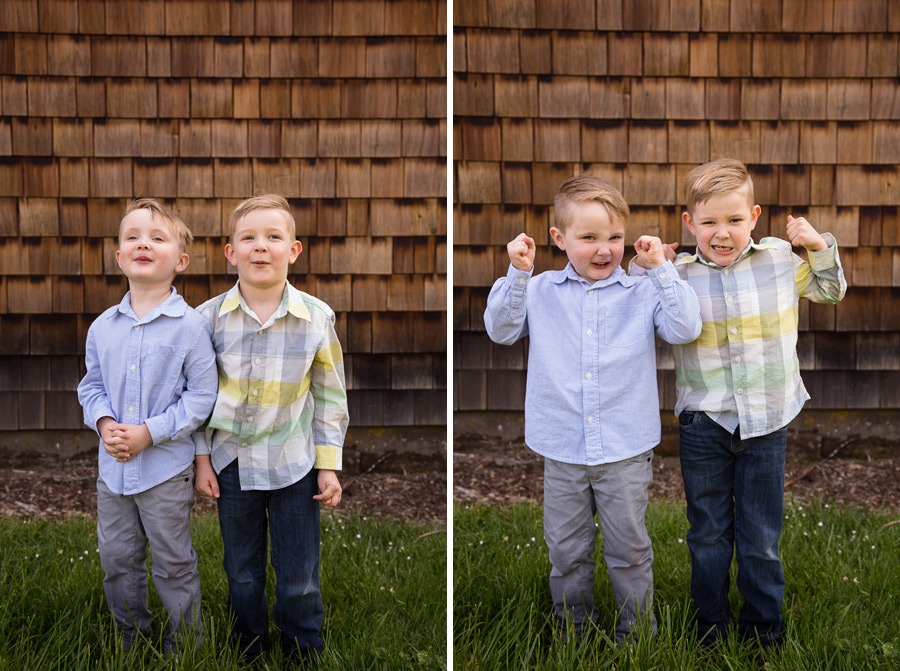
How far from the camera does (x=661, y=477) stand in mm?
3543

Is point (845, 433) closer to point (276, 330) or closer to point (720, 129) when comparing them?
point (720, 129)

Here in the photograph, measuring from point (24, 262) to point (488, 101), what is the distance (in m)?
2.14

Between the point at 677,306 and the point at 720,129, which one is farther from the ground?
the point at 720,129

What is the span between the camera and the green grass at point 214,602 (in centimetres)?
192

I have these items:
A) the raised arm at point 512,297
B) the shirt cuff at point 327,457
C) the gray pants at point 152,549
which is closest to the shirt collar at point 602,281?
the raised arm at point 512,297

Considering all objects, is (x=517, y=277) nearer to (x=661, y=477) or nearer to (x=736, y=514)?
(x=736, y=514)

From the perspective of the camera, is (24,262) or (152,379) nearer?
(152,379)

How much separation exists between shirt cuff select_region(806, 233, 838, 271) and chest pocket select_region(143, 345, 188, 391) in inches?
64.0

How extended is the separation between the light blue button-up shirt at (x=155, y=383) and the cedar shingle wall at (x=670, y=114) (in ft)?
5.46

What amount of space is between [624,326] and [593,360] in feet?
0.40

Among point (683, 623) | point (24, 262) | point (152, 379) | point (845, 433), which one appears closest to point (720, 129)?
point (845, 433)

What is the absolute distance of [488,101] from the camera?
3.17 meters

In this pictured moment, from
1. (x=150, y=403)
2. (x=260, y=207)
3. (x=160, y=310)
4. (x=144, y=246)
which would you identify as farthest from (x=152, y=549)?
(x=260, y=207)

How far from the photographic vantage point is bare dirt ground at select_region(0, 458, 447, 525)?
10.2ft
